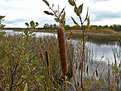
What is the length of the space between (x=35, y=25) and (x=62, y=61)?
1693 millimetres

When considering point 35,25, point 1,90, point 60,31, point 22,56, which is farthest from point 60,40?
point 35,25

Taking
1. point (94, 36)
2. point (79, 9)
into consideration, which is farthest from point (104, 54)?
point (94, 36)

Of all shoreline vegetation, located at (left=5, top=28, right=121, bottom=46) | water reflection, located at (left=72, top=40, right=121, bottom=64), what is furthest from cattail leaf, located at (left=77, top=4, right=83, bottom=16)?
water reflection, located at (left=72, top=40, right=121, bottom=64)

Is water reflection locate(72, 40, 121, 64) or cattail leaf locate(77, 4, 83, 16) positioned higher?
cattail leaf locate(77, 4, 83, 16)

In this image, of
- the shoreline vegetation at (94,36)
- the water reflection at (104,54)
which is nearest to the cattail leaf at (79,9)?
the shoreline vegetation at (94,36)

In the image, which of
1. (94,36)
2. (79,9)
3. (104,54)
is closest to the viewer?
(79,9)

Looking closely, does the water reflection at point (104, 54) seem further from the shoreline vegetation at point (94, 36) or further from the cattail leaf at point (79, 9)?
the cattail leaf at point (79, 9)

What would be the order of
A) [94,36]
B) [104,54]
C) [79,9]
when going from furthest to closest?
[94,36], [104,54], [79,9]

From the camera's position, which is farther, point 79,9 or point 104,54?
point 104,54

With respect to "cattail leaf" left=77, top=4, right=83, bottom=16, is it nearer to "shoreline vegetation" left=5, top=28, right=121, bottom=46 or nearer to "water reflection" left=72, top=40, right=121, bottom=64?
"shoreline vegetation" left=5, top=28, right=121, bottom=46

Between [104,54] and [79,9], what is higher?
[79,9]

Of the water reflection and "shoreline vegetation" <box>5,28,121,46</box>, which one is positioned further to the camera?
Result: the water reflection

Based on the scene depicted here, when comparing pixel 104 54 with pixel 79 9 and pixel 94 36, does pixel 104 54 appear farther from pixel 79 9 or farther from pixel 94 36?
Answer: pixel 94 36

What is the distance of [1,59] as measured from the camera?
2053 millimetres
